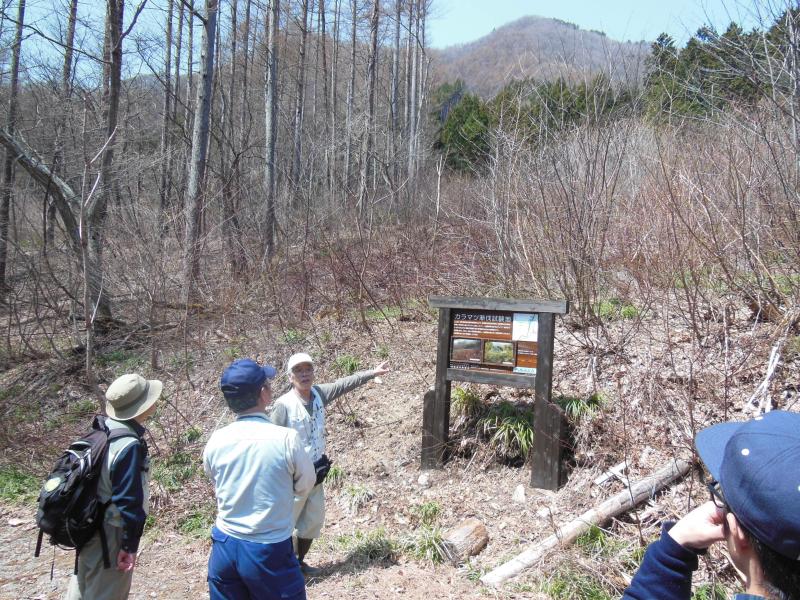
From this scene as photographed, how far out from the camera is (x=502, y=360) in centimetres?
614

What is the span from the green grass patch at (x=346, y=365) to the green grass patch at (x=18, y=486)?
3.84m

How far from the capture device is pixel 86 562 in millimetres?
3551

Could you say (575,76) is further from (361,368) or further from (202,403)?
(202,403)

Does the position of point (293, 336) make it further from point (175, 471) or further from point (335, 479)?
point (335, 479)

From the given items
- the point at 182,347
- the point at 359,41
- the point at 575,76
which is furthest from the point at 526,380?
the point at 359,41

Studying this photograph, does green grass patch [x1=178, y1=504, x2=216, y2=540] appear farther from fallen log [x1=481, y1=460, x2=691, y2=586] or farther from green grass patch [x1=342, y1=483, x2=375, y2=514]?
fallen log [x1=481, y1=460, x2=691, y2=586]

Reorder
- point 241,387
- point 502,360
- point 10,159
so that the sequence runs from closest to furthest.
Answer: point 241,387 → point 502,360 → point 10,159

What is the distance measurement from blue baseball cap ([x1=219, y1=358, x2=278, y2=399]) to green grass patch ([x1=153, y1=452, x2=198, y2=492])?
419 centimetres

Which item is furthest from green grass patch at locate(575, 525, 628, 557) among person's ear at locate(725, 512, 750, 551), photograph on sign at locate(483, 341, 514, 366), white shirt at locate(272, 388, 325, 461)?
person's ear at locate(725, 512, 750, 551)

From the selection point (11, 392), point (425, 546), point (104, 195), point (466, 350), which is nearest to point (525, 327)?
point (466, 350)

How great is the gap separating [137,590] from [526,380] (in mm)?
3713

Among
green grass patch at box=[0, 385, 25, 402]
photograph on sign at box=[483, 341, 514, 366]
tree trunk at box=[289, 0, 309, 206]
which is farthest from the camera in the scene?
tree trunk at box=[289, 0, 309, 206]

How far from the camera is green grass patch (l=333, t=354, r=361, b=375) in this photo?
905 cm

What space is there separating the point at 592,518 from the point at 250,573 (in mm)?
2891
